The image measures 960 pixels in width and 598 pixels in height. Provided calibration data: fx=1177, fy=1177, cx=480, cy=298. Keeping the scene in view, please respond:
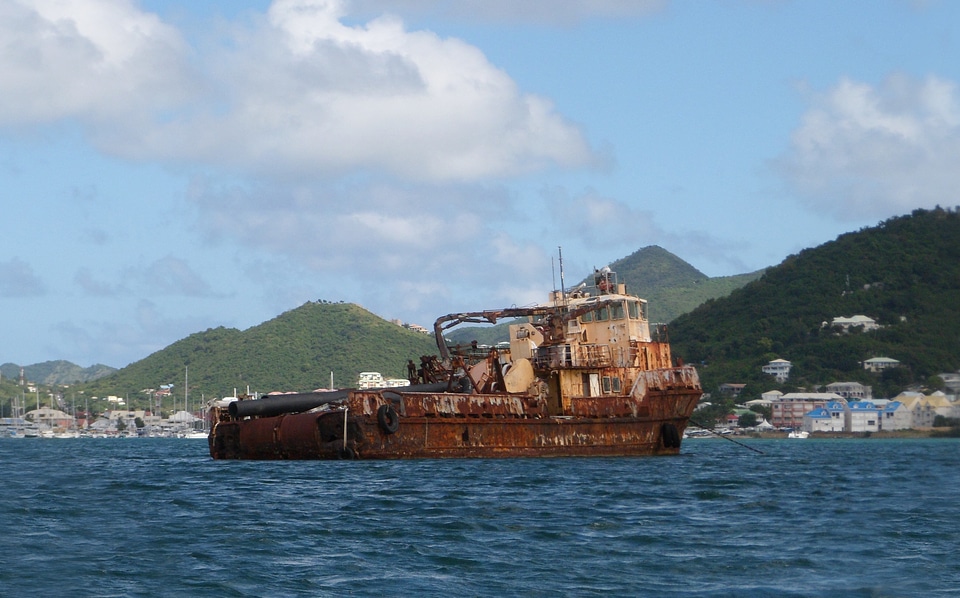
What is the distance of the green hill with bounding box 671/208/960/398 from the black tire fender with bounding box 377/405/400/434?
17.4m

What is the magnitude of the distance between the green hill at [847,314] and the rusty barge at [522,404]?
9.92 meters

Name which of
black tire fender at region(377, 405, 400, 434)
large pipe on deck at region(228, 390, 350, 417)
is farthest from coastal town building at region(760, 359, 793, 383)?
black tire fender at region(377, 405, 400, 434)

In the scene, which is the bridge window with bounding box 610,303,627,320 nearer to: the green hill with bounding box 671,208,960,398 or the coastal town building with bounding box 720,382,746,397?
the green hill with bounding box 671,208,960,398

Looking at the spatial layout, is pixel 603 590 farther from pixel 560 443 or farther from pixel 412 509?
pixel 560 443

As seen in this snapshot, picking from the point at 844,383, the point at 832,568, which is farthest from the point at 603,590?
the point at 844,383

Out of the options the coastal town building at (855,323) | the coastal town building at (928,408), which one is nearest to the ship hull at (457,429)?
the coastal town building at (855,323)

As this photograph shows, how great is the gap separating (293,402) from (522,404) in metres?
9.21

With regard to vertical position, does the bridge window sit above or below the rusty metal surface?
above

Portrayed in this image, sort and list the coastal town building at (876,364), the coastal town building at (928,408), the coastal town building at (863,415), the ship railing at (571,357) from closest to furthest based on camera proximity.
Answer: the coastal town building at (928,408) → the coastal town building at (876,364) → the ship railing at (571,357) → the coastal town building at (863,415)

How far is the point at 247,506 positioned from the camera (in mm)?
28109

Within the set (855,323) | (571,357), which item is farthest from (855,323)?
(571,357)

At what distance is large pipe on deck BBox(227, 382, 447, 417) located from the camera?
46344 mm

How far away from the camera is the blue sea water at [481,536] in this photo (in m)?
18.0

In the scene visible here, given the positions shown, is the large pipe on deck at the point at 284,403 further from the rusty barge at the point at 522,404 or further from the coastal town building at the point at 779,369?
the coastal town building at the point at 779,369
